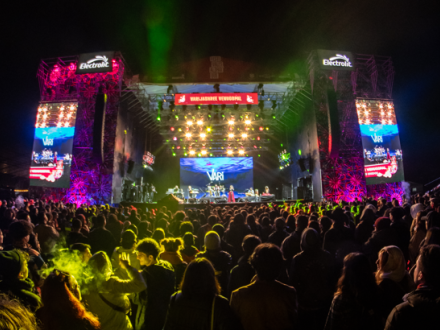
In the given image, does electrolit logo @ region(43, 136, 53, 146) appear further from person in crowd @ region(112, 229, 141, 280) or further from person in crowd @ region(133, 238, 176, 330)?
person in crowd @ region(133, 238, 176, 330)

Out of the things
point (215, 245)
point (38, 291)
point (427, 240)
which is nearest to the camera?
point (38, 291)

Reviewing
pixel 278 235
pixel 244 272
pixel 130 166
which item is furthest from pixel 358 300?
pixel 130 166

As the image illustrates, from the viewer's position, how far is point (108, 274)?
239cm

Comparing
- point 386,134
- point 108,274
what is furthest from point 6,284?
point 386,134

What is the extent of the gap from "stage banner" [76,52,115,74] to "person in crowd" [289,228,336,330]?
18016 mm

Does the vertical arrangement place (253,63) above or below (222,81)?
above

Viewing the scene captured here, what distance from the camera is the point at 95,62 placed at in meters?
17.5

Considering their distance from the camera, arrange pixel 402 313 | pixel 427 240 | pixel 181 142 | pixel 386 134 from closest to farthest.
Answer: pixel 402 313 → pixel 427 240 → pixel 386 134 → pixel 181 142

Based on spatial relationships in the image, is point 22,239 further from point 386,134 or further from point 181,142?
point 181,142

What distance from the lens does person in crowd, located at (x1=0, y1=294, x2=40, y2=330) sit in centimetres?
103

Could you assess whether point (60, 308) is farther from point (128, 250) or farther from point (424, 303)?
point (424, 303)

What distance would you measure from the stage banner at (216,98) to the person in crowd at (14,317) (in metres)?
15.7

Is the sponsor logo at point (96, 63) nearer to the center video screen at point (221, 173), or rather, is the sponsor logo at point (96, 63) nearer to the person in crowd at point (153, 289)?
the center video screen at point (221, 173)

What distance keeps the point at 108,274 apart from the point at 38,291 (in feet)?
3.21
